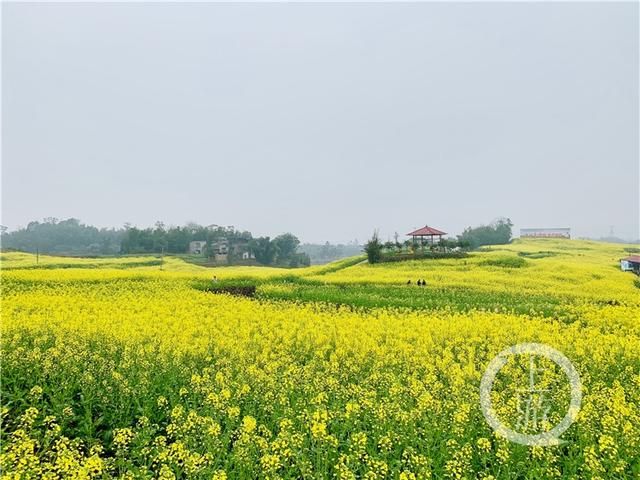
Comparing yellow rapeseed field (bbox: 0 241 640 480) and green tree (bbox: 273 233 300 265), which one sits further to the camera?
green tree (bbox: 273 233 300 265)

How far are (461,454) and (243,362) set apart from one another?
3984 mm

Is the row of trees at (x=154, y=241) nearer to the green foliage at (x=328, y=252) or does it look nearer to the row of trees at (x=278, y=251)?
the row of trees at (x=278, y=251)

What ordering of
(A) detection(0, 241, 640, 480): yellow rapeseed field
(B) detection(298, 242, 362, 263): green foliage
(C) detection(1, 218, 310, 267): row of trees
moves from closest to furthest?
(A) detection(0, 241, 640, 480): yellow rapeseed field, (C) detection(1, 218, 310, 267): row of trees, (B) detection(298, 242, 362, 263): green foliage

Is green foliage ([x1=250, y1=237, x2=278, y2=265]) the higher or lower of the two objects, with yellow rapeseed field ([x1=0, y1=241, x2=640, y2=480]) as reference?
higher

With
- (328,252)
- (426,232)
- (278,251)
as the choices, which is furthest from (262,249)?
(328,252)

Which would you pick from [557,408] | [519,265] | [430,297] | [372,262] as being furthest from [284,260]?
[557,408]

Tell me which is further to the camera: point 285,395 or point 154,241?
point 154,241

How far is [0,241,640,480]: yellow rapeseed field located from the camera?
3.96 meters

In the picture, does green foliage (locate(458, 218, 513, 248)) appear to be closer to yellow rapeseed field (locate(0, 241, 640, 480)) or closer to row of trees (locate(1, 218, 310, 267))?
row of trees (locate(1, 218, 310, 267))

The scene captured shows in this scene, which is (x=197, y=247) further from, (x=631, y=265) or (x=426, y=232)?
(x=631, y=265)

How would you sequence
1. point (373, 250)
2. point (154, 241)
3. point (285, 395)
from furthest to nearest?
1. point (154, 241)
2. point (373, 250)
3. point (285, 395)

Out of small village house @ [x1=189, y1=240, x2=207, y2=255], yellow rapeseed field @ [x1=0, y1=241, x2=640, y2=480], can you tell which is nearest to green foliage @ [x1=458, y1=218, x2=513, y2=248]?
small village house @ [x1=189, y1=240, x2=207, y2=255]

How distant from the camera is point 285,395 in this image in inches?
211

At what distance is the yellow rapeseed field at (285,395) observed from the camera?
3.96m
